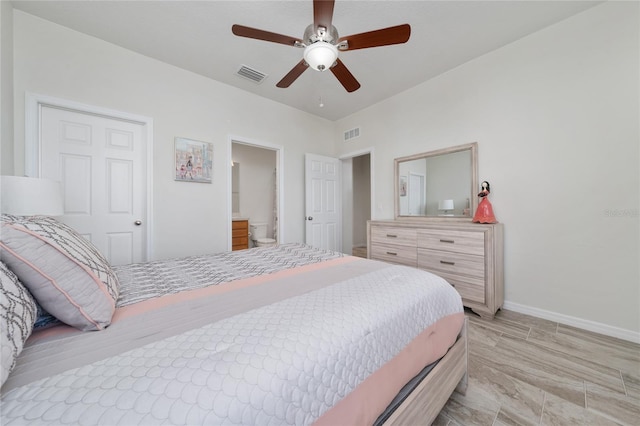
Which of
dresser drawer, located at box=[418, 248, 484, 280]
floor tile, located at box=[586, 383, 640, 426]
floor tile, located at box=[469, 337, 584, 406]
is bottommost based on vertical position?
floor tile, located at box=[586, 383, 640, 426]

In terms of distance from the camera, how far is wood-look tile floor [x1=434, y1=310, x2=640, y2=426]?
47.5 inches

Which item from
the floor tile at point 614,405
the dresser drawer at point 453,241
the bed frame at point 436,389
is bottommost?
the floor tile at point 614,405

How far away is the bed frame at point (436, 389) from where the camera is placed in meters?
0.89

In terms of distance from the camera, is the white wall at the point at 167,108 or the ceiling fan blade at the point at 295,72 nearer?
the ceiling fan blade at the point at 295,72

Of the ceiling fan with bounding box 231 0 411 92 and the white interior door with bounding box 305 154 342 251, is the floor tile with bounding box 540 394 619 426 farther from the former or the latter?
the white interior door with bounding box 305 154 342 251

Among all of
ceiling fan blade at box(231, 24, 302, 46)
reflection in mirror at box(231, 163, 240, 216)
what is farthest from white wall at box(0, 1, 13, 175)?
reflection in mirror at box(231, 163, 240, 216)

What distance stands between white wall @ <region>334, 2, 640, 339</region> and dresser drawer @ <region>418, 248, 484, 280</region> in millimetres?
475

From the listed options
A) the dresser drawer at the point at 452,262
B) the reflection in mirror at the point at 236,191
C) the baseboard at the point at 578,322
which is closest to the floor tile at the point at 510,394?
the dresser drawer at the point at 452,262

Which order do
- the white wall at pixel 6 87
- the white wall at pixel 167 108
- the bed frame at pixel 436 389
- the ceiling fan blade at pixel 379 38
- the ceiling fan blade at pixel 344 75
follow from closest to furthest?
the bed frame at pixel 436 389 → the ceiling fan blade at pixel 379 38 → the white wall at pixel 6 87 → the ceiling fan blade at pixel 344 75 → the white wall at pixel 167 108

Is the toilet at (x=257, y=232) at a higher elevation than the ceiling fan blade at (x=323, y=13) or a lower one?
lower

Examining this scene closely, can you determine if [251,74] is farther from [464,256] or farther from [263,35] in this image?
[464,256]

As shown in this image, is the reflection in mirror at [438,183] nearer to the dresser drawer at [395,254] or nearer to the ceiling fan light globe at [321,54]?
the dresser drawer at [395,254]

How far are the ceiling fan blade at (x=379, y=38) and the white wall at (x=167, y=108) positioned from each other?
2018 mm

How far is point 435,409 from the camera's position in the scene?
3.47ft
